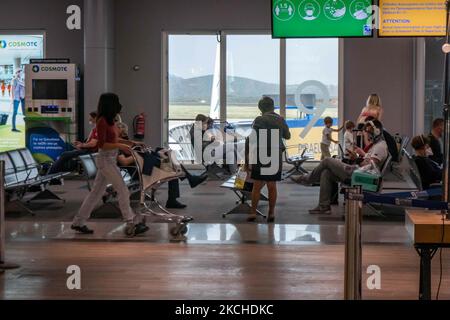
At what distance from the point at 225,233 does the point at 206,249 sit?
961mm

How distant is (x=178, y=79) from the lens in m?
18.0

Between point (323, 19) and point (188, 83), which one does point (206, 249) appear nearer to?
point (323, 19)

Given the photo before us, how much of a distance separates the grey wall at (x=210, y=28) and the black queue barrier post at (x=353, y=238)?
12.6 m

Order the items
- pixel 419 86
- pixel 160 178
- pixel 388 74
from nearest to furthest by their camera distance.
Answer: pixel 160 178 → pixel 419 86 → pixel 388 74

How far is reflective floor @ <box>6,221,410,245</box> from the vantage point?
8742mm

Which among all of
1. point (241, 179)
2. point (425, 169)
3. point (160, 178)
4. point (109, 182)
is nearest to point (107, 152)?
point (109, 182)

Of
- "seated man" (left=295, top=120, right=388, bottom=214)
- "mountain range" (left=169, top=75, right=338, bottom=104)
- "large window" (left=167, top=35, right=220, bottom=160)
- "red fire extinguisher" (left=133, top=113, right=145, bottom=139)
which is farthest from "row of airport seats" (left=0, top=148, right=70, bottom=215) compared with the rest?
"mountain range" (left=169, top=75, right=338, bottom=104)

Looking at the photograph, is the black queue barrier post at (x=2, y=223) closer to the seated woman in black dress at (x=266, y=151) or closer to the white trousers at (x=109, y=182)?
the white trousers at (x=109, y=182)

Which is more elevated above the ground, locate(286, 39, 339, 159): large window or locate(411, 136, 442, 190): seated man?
locate(286, 39, 339, 159): large window

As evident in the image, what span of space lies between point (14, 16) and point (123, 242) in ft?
34.6

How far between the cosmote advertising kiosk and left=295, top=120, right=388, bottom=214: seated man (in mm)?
6936

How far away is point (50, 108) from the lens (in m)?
16.2

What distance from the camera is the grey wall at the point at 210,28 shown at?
17250mm

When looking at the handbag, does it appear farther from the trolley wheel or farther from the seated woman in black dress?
the trolley wheel
